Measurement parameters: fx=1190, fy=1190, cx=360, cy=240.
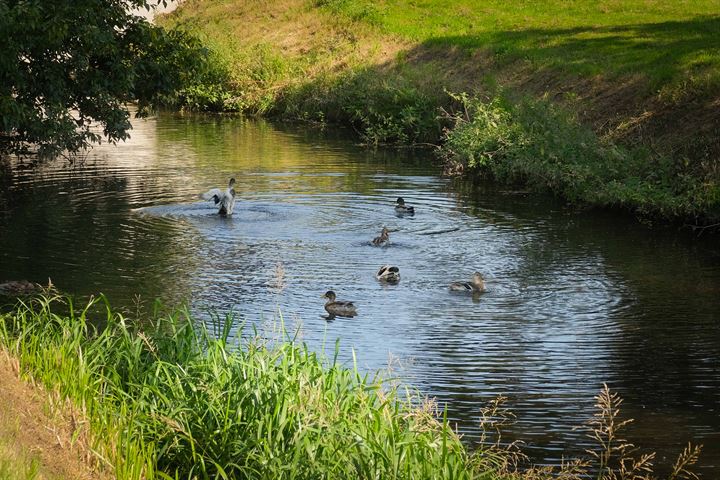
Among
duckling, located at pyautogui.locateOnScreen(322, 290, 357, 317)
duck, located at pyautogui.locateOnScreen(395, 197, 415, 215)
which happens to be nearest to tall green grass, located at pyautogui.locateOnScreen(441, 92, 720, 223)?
duck, located at pyautogui.locateOnScreen(395, 197, 415, 215)

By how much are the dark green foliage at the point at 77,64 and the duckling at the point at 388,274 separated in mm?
6528

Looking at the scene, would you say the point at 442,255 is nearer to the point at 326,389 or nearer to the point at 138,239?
the point at 138,239

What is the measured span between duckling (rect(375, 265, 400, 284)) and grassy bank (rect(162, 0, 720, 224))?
7.91 m

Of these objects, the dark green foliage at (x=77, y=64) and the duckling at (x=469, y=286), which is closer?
the duckling at (x=469, y=286)

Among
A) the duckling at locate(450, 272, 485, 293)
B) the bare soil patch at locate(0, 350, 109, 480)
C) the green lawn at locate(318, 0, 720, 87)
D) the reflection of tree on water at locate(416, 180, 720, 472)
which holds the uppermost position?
the green lawn at locate(318, 0, 720, 87)

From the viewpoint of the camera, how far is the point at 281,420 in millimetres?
10062

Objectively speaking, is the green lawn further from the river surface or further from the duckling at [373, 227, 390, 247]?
the duckling at [373, 227, 390, 247]

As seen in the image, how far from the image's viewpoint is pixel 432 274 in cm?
2042

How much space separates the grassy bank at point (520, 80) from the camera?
91.4 ft

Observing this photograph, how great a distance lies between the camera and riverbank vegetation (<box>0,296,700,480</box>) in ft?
32.1

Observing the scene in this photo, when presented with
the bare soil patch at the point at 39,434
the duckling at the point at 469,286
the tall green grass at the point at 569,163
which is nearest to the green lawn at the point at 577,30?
the tall green grass at the point at 569,163

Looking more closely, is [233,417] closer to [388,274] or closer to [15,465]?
[15,465]

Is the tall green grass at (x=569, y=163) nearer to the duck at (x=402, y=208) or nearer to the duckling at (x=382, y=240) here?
the duck at (x=402, y=208)

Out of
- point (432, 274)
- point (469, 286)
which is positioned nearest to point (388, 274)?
point (432, 274)
